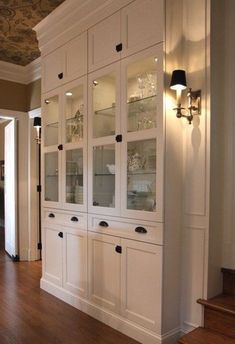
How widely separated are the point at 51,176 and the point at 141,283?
1.76 meters

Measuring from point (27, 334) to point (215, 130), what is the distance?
2.31m

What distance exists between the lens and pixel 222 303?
217 centimetres

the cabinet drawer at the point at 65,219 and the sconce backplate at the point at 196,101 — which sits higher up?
the sconce backplate at the point at 196,101

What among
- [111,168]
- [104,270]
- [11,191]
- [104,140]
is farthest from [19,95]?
[104,270]

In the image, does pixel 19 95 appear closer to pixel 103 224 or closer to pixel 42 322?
pixel 103 224

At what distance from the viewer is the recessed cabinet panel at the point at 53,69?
10.8 feet

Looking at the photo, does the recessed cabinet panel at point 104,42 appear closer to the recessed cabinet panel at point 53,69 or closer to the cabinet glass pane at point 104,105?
the cabinet glass pane at point 104,105

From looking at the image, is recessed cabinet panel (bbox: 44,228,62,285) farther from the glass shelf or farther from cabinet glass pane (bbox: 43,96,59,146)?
the glass shelf

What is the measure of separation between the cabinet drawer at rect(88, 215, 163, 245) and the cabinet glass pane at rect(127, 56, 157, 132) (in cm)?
79

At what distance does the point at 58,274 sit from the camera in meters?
3.33

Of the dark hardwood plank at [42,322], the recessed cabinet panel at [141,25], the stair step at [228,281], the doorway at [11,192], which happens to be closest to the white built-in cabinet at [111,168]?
the recessed cabinet panel at [141,25]

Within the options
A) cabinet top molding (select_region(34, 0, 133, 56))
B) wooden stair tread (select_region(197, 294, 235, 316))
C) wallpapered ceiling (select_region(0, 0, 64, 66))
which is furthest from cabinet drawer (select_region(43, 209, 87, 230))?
wallpapered ceiling (select_region(0, 0, 64, 66))

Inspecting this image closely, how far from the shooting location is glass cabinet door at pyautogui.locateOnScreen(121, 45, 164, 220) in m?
2.26

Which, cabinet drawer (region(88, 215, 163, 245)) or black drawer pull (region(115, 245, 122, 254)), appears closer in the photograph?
cabinet drawer (region(88, 215, 163, 245))
